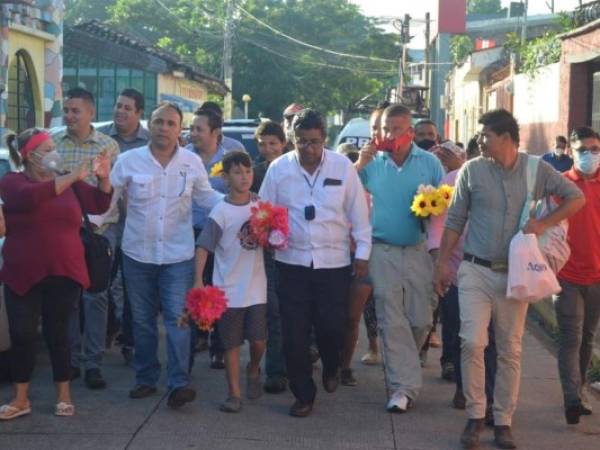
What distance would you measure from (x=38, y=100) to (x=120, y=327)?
14.0 metres

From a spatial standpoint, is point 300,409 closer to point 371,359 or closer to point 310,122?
point 310,122

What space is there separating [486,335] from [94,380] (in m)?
2.91

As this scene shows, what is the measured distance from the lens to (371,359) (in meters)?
9.60

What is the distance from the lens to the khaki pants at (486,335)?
6922 millimetres

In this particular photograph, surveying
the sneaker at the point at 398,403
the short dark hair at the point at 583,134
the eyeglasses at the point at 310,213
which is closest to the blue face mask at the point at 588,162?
the short dark hair at the point at 583,134

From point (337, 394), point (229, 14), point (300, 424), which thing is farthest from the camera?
point (229, 14)

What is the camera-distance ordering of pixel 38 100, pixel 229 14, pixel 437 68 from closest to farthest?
pixel 38 100 → pixel 437 68 → pixel 229 14

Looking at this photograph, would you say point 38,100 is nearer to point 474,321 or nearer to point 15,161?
point 15,161

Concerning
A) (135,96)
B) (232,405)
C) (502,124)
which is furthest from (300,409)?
(135,96)

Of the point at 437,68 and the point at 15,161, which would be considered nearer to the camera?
the point at 15,161

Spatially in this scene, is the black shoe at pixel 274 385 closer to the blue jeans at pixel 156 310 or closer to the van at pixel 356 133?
the blue jeans at pixel 156 310

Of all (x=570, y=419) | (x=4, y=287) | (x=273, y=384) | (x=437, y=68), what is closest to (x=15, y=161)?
(x=4, y=287)

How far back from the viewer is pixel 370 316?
9609mm

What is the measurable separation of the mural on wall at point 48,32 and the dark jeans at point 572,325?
46.4ft
